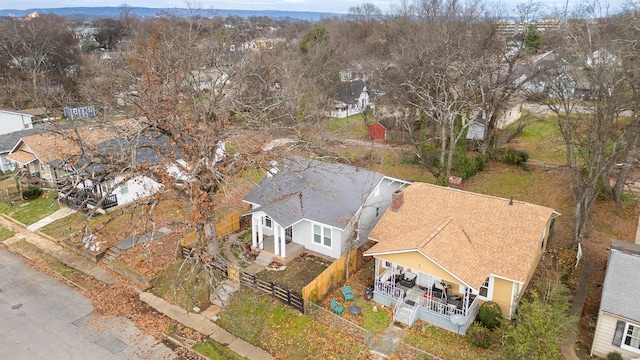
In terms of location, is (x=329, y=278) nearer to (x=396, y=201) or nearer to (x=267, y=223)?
(x=396, y=201)

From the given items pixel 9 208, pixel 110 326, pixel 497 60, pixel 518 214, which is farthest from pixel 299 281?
pixel 497 60

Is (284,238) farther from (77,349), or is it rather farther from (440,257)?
(77,349)

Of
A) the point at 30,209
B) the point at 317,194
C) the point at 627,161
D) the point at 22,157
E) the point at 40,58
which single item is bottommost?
Result: the point at 30,209

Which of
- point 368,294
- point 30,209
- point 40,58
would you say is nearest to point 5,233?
point 30,209

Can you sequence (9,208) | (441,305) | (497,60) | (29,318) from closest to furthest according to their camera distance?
(441,305), (29,318), (9,208), (497,60)

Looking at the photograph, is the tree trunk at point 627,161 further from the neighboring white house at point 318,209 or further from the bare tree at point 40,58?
the bare tree at point 40,58
